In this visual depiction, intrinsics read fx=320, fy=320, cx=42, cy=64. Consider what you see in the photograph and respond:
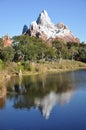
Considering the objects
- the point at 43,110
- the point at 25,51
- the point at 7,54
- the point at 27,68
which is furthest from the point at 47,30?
the point at 43,110

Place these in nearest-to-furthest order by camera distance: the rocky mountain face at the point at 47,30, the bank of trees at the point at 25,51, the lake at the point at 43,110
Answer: the lake at the point at 43,110
the bank of trees at the point at 25,51
the rocky mountain face at the point at 47,30

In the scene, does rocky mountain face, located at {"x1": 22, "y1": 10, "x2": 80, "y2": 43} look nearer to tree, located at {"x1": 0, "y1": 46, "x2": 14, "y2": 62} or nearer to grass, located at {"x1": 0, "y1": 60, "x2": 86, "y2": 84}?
grass, located at {"x1": 0, "y1": 60, "x2": 86, "y2": 84}

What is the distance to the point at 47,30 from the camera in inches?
6973

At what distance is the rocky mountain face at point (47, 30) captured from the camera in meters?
169

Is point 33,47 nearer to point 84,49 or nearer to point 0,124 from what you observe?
point 84,49

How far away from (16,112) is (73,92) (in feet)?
40.7

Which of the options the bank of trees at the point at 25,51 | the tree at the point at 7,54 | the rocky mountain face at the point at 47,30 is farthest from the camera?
the rocky mountain face at the point at 47,30

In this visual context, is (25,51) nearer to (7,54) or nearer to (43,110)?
(7,54)

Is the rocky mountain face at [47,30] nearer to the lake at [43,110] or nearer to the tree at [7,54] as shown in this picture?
the tree at [7,54]

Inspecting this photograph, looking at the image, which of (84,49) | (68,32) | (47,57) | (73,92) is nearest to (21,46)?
(47,57)

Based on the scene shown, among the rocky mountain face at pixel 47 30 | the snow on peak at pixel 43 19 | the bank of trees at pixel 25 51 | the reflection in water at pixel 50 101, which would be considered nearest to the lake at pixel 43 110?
the reflection in water at pixel 50 101

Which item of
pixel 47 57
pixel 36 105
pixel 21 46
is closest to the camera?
pixel 36 105

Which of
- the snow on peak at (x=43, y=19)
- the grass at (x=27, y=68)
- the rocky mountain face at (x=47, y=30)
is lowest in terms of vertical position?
the grass at (x=27, y=68)

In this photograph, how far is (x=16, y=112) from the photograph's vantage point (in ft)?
91.4
